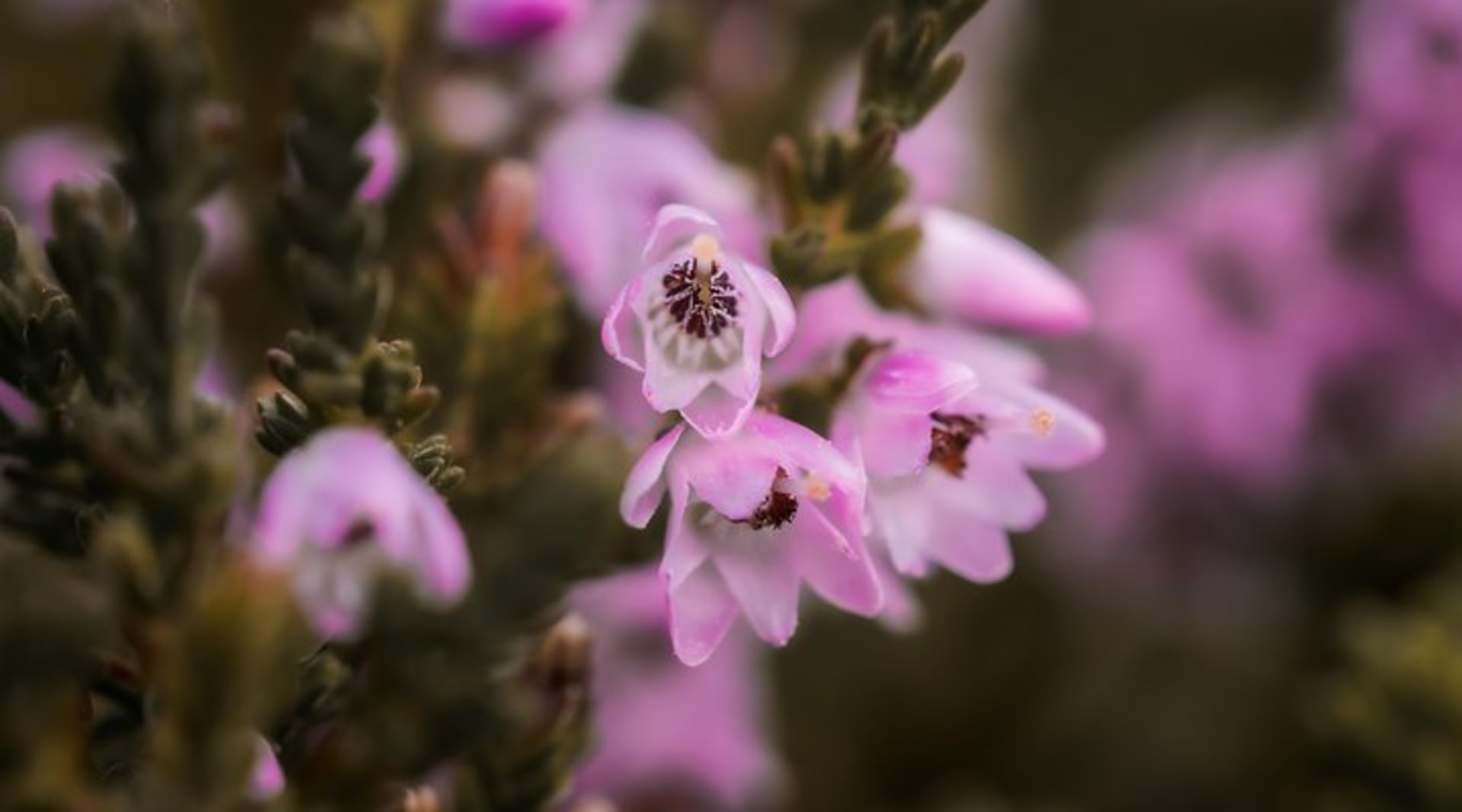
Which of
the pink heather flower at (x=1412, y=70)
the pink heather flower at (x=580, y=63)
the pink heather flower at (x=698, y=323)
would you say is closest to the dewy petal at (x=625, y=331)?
the pink heather flower at (x=698, y=323)

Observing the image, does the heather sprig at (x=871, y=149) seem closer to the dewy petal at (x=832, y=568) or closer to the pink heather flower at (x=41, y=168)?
the dewy petal at (x=832, y=568)

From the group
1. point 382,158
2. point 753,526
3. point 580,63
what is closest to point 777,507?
point 753,526

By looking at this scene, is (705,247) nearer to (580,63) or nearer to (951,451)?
(951,451)

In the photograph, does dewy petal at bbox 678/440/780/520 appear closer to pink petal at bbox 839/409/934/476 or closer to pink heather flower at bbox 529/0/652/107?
pink petal at bbox 839/409/934/476

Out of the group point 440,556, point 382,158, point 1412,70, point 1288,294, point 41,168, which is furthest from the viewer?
point 1288,294

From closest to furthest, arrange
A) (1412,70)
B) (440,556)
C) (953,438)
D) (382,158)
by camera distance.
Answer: (440,556)
(953,438)
(382,158)
(1412,70)

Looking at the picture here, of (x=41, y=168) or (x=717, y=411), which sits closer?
(x=717, y=411)
